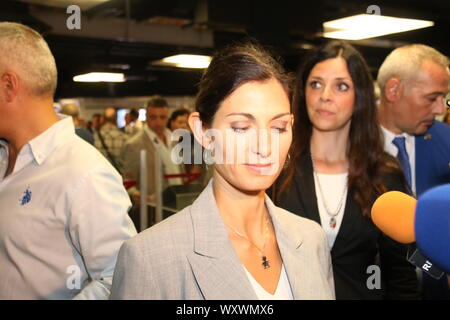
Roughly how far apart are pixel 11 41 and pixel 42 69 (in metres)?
0.09

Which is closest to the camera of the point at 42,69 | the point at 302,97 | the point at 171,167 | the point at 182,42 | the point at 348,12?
the point at 42,69

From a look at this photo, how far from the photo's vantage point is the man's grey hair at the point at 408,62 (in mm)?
1048

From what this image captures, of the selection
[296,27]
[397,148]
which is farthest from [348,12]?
[397,148]

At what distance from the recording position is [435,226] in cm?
44

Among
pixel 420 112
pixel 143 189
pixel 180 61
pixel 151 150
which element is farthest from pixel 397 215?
pixel 180 61

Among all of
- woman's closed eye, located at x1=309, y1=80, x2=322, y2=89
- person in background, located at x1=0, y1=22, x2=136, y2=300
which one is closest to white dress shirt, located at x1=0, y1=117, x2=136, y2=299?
person in background, located at x1=0, y1=22, x2=136, y2=300

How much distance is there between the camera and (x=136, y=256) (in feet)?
2.43

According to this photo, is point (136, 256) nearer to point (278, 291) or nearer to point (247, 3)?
point (278, 291)

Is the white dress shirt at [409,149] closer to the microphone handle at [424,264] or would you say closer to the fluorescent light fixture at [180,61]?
the microphone handle at [424,264]

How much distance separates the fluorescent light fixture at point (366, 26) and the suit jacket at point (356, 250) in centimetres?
140

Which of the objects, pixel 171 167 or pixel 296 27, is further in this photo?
pixel 296 27

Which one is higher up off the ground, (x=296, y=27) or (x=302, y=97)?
(x=296, y=27)

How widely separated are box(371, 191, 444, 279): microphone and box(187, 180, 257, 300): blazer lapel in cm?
26

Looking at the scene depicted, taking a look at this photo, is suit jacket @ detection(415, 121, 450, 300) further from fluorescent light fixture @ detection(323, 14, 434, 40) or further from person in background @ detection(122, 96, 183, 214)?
person in background @ detection(122, 96, 183, 214)
